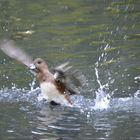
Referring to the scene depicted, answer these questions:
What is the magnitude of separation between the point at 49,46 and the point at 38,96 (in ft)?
13.0

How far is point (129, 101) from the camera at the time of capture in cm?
1157

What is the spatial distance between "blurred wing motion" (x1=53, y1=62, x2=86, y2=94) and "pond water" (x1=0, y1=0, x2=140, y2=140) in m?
0.32

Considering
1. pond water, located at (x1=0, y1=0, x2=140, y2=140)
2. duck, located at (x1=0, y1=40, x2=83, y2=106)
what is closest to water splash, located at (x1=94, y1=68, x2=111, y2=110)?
pond water, located at (x1=0, y1=0, x2=140, y2=140)

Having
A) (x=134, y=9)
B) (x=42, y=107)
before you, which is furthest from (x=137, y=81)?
(x=134, y=9)

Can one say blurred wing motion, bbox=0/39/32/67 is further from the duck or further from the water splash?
the water splash

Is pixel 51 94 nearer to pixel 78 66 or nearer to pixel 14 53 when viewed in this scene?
pixel 14 53

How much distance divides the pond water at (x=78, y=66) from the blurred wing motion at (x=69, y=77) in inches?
12.7

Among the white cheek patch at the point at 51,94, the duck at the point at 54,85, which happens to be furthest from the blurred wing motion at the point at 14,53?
the white cheek patch at the point at 51,94

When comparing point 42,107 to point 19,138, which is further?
point 42,107

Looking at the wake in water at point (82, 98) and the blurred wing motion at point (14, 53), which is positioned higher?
the blurred wing motion at point (14, 53)

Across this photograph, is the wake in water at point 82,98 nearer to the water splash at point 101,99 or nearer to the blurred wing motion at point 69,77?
the water splash at point 101,99

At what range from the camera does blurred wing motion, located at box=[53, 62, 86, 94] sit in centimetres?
1134

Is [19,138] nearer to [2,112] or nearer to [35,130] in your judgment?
[35,130]

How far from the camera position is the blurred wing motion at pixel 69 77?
11336 millimetres
